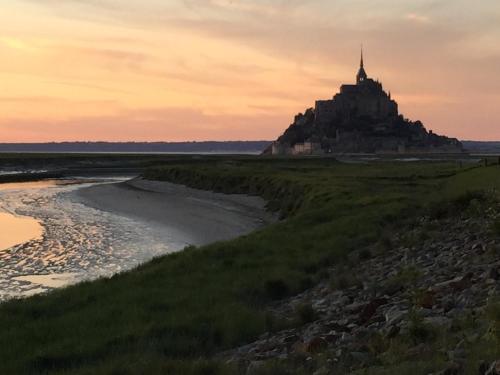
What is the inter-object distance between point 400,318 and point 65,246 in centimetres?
2556

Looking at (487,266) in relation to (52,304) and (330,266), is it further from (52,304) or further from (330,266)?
(52,304)

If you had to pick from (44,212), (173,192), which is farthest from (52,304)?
(173,192)

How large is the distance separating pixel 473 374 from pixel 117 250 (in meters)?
25.6

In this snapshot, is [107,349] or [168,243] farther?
[168,243]

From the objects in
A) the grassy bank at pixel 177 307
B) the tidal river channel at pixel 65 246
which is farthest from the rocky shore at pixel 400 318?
the tidal river channel at pixel 65 246

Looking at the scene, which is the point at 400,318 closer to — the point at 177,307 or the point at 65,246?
the point at 177,307

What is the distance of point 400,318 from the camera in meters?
10.4

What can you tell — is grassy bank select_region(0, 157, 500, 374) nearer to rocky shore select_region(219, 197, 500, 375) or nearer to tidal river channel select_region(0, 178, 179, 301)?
rocky shore select_region(219, 197, 500, 375)

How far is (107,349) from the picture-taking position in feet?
39.4

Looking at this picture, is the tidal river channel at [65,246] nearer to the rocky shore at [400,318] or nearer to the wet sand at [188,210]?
the wet sand at [188,210]

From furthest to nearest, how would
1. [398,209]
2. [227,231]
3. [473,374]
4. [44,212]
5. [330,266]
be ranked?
[44,212], [227,231], [398,209], [330,266], [473,374]

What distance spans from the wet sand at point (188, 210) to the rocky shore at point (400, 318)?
19204 mm

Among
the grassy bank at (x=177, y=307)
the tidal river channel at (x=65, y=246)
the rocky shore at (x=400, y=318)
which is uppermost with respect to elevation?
the rocky shore at (x=400, y=318)

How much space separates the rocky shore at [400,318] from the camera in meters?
8.05
